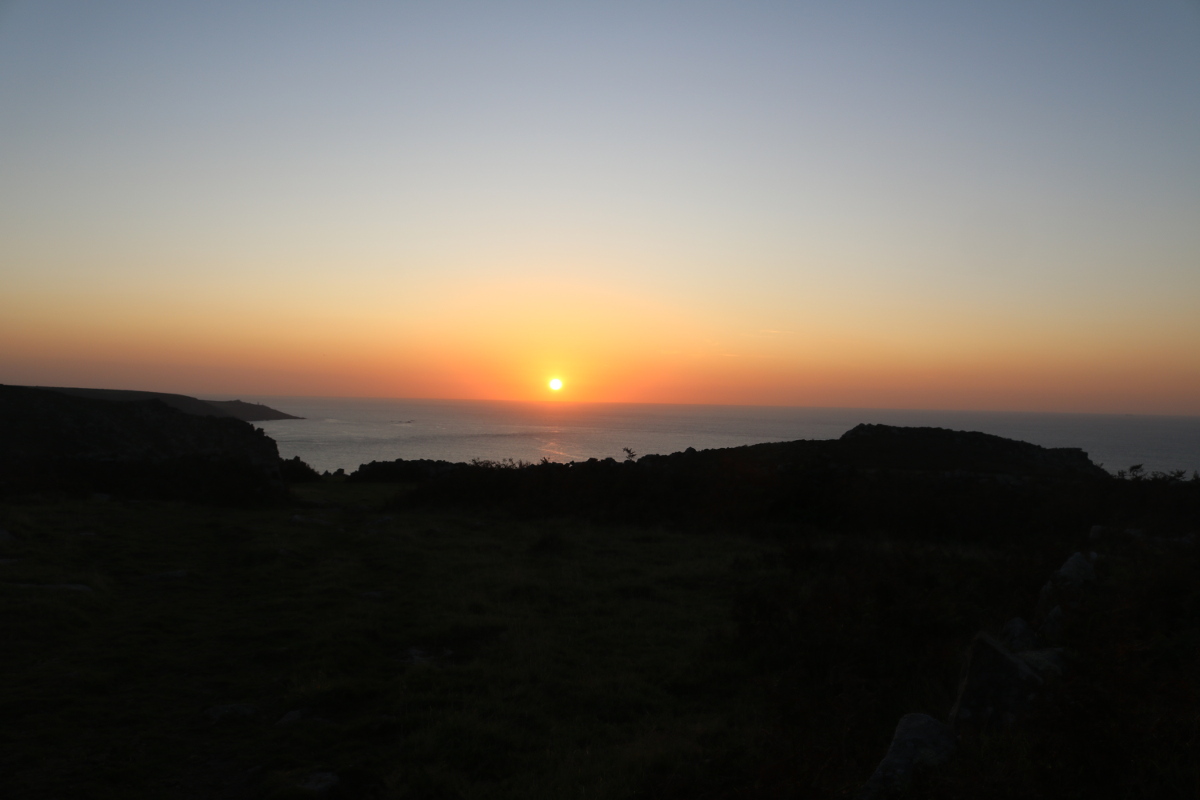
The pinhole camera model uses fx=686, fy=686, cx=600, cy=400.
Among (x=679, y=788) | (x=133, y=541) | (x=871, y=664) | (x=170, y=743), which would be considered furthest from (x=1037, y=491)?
(x=133, y=541)

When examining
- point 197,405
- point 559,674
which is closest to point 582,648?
point 559,674

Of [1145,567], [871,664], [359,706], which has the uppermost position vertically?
[1145,567]

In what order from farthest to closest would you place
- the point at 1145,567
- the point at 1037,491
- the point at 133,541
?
the point at 1037,491, the point at 133,541, the point at 1145,567

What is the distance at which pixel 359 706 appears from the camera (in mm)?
6891

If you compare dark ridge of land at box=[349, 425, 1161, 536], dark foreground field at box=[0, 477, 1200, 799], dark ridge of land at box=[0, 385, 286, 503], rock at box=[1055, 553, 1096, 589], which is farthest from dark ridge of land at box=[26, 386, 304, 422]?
rock at box=[1055, 553, 1096, 589]

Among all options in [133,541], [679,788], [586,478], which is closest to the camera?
[679,788]

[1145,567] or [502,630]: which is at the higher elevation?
[1145,567]

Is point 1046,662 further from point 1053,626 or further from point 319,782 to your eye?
point 319,782

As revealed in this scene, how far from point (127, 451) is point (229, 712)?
831 inches

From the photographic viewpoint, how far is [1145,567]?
780cm

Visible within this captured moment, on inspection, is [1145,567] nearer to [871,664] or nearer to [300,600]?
[871,664]

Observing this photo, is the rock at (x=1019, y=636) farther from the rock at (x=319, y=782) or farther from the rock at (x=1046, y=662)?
the rock at (x=319, y=782)

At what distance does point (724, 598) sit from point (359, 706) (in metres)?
6.36

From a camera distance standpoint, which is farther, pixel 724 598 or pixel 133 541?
pixel 133 541
